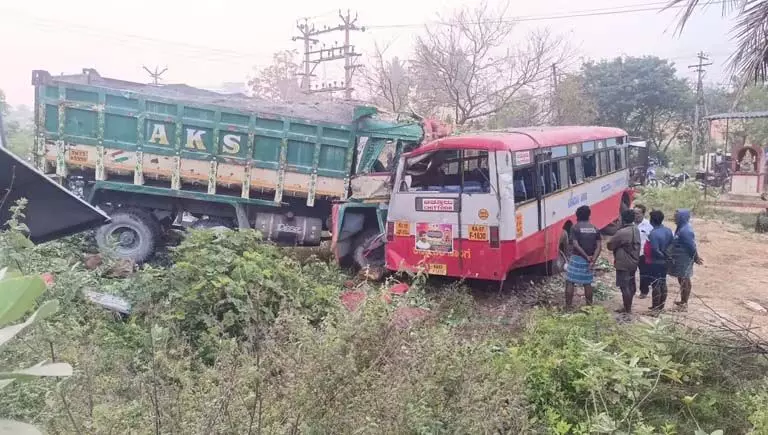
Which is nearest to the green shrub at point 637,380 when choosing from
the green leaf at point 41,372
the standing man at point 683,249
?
the standing man at point 683,249

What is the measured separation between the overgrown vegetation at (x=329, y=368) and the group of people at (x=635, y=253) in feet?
3.68

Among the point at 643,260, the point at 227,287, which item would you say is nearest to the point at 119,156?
the point at 227,287

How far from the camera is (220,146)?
912cm

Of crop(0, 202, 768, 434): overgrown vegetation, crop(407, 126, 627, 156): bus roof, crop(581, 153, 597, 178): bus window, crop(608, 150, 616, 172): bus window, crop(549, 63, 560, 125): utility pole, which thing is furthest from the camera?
crop(549, 63, 560, 125): utility pole

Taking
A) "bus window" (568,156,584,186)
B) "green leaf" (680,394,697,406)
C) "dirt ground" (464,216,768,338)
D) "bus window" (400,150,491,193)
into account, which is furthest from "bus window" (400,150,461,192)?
"green leaf" (680,394,697,406)

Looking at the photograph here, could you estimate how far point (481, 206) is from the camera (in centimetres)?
730

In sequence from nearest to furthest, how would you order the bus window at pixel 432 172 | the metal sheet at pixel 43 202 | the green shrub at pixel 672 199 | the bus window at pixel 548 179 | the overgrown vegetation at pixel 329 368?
the metal sheet at pixel 43 202
the overgrown vegetation at pixel 329 368
the bus window at pixel 432 172
the bus window at pixel 548 179
the green shrub at pixel 672 199

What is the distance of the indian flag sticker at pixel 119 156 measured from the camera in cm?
895

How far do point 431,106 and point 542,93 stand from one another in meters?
4.11

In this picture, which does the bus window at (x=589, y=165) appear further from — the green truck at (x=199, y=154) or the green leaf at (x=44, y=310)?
the green leaf at (x=44, y=310)

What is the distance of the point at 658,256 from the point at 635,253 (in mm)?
337

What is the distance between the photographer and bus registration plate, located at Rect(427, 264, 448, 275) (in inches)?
301

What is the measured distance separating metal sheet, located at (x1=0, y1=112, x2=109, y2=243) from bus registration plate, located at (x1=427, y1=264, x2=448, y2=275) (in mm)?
5784

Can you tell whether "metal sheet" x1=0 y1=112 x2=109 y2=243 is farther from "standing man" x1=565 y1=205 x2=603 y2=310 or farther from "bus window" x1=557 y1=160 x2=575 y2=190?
"bus window" x1=557 y1=160 x2=575 y2=190
